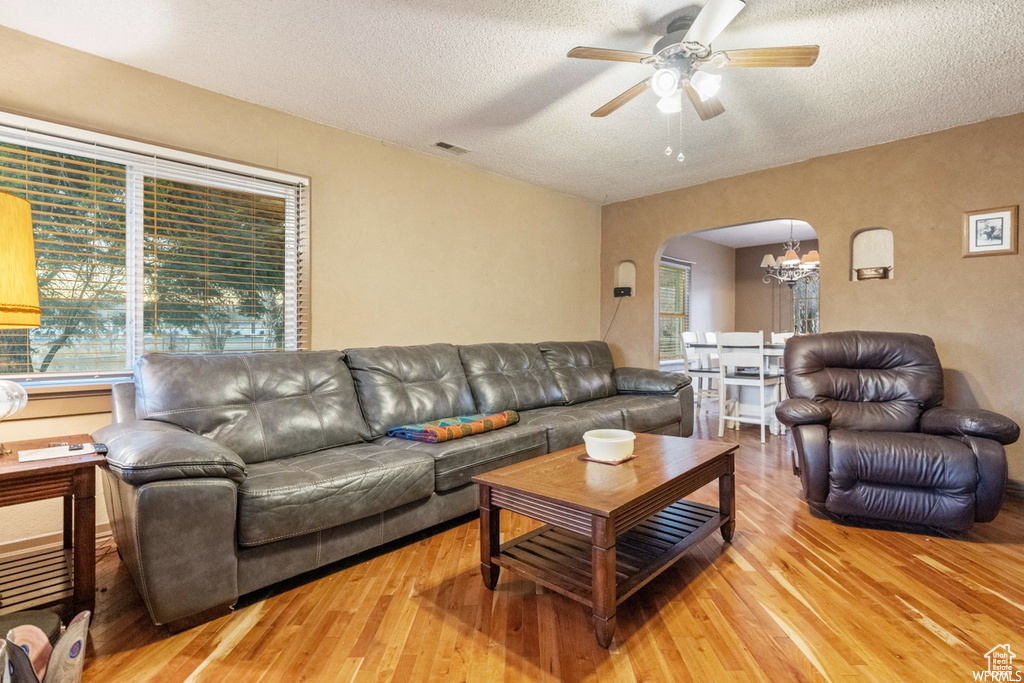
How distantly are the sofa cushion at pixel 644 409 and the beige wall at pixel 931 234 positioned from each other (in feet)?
4.50

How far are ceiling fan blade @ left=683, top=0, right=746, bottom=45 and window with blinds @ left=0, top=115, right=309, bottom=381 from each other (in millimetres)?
2387

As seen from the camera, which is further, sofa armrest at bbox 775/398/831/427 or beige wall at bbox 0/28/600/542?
sofa armrest at bbox 775/398/831/427

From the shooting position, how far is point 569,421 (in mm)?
3209

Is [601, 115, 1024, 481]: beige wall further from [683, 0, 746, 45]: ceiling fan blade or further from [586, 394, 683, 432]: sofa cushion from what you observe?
[683, 0, 746, 45]: ceiling fan blade

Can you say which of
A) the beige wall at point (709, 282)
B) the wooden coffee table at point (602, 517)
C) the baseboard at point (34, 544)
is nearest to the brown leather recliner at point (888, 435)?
the wooden coffee table at point (602, 517)

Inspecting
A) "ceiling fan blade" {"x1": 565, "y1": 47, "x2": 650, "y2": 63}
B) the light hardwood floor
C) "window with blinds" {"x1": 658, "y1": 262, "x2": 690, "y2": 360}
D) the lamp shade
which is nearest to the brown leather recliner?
the light hardwood floor

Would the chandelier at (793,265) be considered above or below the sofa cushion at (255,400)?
above

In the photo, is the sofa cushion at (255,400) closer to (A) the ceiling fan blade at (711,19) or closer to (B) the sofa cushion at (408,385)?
(B) the sofa cushion at (408,385)

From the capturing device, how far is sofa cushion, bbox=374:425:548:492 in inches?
95.9

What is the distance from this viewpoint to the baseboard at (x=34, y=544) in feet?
7.23

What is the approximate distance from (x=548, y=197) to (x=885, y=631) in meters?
4.05

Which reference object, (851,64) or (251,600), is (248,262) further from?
(851,64)

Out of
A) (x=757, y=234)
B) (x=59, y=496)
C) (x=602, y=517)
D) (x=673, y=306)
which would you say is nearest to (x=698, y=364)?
(x=673, y=306)

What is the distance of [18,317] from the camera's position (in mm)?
1589
